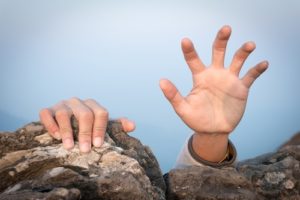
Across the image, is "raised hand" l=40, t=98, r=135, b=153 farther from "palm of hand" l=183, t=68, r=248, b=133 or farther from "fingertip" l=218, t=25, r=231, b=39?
"fingertip" l=218, t=25, r=231, b=39

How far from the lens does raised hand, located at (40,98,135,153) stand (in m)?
1.89

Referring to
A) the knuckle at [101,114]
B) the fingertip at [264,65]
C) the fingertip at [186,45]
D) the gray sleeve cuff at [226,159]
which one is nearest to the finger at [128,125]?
the knuckle at [101,114]

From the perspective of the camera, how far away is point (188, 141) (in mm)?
3027

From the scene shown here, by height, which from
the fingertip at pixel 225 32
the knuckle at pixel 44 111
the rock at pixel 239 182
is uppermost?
the fingertip at pixel 225 32

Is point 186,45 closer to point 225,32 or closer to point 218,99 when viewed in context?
point 225,32

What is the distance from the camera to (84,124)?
6.41 ft

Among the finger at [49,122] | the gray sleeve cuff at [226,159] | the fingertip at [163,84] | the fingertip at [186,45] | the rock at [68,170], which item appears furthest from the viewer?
the gray sleeve cuff at [226,159]

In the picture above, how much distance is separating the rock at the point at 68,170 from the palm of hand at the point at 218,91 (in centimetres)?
67

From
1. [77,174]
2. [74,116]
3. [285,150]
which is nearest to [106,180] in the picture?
[77,174]

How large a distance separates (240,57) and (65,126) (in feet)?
4.55

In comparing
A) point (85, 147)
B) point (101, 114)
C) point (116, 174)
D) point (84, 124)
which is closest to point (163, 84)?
point (101, 114)

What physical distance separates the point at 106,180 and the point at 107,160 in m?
0.20

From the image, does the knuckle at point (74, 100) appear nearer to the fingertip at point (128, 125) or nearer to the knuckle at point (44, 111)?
the knuckle at point (44, 111)

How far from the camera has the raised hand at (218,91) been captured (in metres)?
2.60
